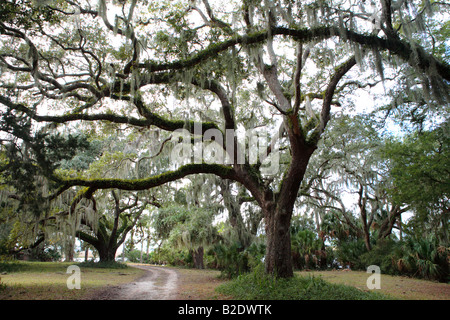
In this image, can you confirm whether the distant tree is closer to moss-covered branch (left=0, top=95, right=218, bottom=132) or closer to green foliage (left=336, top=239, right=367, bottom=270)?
moss-covered branch (left=0, top=95, right=218, bottom=132)

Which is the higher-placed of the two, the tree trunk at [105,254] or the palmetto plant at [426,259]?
the palmetto plant at [426,259]

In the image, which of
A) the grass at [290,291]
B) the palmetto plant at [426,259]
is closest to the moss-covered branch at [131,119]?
the grass at [290,291]

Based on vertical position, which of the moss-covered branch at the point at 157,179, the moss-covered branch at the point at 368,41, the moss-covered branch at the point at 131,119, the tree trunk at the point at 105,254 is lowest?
the tree trunk at the point at 105,254

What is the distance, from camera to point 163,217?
14188 millimetres

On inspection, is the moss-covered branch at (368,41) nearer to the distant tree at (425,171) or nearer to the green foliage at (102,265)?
the distant tree at (425,171)

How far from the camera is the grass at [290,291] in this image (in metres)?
6.09

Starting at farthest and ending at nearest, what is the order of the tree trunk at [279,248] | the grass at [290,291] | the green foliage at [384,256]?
the green foliage at [384,256], the tree trunk at [279,248], the grass at [290,291]

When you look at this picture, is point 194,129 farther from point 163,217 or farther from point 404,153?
point 163,217

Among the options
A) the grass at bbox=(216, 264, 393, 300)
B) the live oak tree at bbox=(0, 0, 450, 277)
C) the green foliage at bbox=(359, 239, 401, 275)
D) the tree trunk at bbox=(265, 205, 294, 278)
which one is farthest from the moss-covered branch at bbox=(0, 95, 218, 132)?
the green foliage at bbox=(359, 239, 401, 275)

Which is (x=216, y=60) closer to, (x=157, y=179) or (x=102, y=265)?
(x=157, y=179)

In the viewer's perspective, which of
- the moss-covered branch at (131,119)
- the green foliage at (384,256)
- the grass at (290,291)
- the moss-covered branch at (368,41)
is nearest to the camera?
the moss-covered branch at (368,41)

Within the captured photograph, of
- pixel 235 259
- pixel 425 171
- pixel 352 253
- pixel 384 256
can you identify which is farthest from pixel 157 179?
pixel 352 253

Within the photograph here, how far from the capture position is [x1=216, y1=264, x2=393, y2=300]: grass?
609 centimetres
